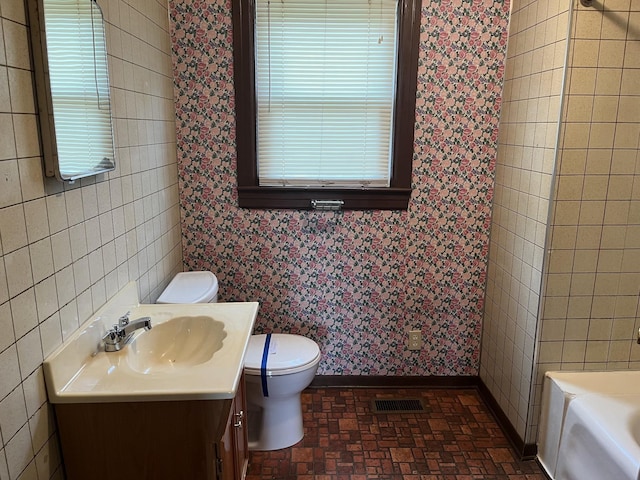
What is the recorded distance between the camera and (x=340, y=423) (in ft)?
8.41

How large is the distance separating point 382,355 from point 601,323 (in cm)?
114

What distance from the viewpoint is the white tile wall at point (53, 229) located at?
1.16m

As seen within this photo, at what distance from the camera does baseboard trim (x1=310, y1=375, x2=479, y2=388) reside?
2893 mm

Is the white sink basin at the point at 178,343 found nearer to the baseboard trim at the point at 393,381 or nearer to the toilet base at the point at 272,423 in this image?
the toilet base at the point at 272,423

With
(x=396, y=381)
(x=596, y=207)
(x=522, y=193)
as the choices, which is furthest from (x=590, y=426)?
(x=396, y=381)

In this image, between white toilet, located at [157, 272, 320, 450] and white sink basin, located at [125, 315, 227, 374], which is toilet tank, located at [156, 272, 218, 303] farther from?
white sink basin, located at [125, 315, 227, 374]

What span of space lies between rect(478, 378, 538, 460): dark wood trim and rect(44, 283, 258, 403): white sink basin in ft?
4.70

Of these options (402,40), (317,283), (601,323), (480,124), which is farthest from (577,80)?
(317,283)

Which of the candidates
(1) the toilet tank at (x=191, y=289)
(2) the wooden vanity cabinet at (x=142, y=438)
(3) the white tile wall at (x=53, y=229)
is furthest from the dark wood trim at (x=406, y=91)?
(2) the wooden vanity cabinet at (x=142, y=438)

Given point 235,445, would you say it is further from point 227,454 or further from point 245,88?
point 245,88

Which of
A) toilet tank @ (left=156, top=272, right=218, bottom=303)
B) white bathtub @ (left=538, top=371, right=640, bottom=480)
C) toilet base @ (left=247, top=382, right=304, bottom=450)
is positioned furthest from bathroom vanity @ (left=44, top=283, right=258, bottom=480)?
white bathtub @ (left=538, top=371, right=640, bottom=480)

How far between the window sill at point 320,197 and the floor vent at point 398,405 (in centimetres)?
107

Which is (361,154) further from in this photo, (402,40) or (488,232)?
(488,232)

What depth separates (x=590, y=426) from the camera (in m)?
1.88
